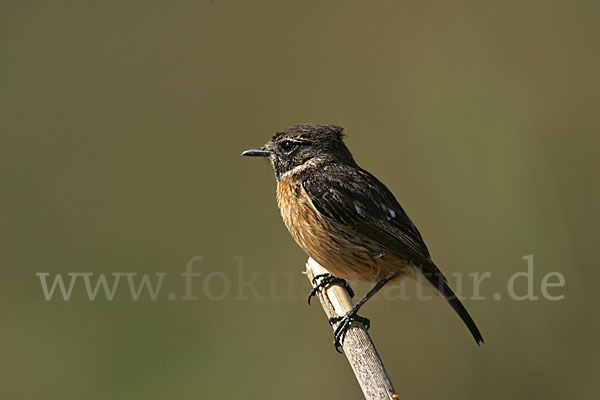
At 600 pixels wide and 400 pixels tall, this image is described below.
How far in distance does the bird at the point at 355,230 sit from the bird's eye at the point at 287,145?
20cm

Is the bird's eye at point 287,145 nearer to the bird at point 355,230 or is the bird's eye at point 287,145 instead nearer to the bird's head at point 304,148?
the bird's head at point 304,148

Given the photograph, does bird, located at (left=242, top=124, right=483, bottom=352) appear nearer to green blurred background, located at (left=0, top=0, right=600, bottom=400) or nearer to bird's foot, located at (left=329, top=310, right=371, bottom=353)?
bird's foot, located at (left=329, top=310, right=371, bottom=353)

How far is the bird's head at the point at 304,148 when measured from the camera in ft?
17.8

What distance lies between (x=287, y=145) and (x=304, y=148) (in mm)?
127

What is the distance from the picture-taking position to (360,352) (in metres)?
4.11

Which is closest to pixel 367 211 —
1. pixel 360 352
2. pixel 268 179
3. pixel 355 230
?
pixel 355 230

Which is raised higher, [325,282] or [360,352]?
[325,282]

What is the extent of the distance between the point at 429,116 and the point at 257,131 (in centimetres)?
172

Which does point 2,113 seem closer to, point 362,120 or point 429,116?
point 362,120

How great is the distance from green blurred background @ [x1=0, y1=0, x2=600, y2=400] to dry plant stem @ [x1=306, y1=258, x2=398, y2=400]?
36.2 inches

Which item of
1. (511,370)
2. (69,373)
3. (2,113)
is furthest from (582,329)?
(2,113)

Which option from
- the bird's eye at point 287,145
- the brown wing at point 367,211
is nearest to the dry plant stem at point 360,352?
the brown wing at point 367,211

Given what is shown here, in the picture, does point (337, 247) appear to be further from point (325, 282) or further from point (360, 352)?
point (360, 352)

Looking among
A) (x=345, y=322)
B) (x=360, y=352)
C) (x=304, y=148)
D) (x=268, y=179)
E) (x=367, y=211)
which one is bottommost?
(x=360, y=352)
